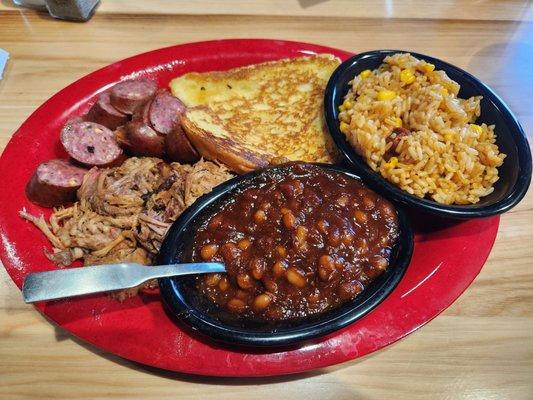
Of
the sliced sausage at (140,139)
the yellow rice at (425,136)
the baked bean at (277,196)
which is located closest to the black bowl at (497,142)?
the yellow rice at (425,136)

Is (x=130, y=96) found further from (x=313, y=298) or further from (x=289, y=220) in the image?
(x=313, y=298)

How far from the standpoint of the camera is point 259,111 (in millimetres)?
2854

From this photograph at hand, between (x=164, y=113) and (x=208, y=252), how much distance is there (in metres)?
0.96

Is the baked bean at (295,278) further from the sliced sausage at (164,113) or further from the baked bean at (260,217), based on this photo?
the sliced sausage at (164,113)

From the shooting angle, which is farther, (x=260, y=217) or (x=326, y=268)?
(x=260, y=217)

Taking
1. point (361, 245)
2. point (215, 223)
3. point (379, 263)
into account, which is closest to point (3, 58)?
point (215, 223)

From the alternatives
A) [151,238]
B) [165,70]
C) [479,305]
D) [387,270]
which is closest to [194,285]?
[151,238]

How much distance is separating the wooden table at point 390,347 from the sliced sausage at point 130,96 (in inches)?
33.3

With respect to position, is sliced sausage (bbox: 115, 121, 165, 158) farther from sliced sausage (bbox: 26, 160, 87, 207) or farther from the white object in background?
the white object in background

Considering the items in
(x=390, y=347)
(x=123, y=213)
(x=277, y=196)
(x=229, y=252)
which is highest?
(x=277, y=196)

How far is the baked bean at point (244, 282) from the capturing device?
1911mm

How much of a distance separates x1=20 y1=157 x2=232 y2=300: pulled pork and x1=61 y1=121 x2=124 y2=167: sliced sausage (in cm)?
7

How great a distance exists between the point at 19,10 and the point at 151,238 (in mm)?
2739

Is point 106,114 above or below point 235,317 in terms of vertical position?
above
